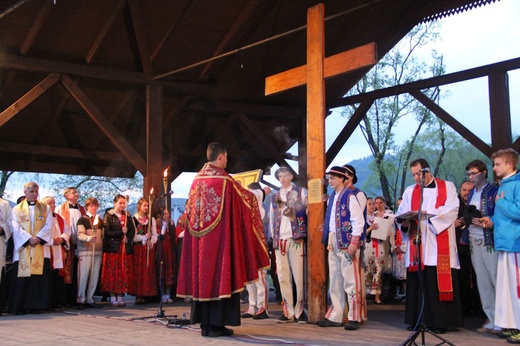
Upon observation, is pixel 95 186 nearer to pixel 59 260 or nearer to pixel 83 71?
pixel 83 71

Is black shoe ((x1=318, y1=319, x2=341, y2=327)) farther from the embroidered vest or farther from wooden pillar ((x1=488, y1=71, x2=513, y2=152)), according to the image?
wooden pillar ((x1=488, y1=71, x2=513, y2=152))

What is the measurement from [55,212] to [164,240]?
2.09 metres

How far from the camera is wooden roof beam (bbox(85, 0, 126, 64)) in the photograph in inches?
456

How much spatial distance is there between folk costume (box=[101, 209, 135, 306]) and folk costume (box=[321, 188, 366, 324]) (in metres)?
4.46

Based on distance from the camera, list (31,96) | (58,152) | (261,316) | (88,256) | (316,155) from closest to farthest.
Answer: (316,155) → (261,316) → (88,256) → (31,96) → (58,152)

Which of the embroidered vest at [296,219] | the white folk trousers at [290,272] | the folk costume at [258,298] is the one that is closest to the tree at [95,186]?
the folk costume at [258,298]

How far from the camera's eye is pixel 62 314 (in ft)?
30.1

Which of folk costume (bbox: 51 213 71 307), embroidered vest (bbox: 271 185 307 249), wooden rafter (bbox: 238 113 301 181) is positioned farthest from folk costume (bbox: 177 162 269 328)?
wooden rafter (bbox: 238 113 301 181)

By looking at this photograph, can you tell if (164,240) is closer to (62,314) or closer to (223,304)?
(62,314)

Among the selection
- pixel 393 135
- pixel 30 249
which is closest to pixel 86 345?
pixel 30 249

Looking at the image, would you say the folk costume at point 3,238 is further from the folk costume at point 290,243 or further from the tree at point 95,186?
the tree at point 95,186

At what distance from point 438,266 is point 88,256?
5964 millimetres

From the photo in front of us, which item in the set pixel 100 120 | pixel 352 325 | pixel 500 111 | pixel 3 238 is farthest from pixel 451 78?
pixel 3 238

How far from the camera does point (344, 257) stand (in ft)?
24.1
